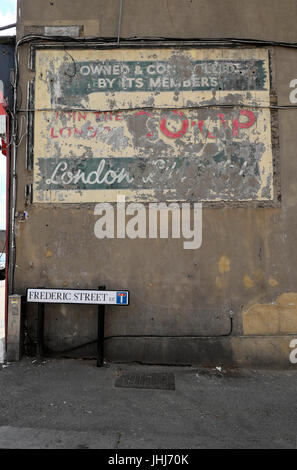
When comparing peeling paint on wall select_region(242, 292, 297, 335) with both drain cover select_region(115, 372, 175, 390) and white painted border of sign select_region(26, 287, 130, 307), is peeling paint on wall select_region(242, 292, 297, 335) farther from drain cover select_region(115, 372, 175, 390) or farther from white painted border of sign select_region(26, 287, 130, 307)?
white painted border of sign select_region(26, 287, 130, 307)

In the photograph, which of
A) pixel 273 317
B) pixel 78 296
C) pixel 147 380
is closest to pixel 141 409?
pixel 147 380

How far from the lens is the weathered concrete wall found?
16.9 ft

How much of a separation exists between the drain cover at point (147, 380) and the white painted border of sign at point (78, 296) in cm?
105

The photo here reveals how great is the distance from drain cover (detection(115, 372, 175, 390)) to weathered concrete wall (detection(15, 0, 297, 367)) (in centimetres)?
39

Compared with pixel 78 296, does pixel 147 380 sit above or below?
below

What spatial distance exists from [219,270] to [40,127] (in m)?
3.91

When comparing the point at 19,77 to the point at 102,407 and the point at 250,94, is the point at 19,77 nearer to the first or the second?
A: the point at 250,94

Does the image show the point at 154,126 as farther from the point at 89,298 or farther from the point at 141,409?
the point at 141,409

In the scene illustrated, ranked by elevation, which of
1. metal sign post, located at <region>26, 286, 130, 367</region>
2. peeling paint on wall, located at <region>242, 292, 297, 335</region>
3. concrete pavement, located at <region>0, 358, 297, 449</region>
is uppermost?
metal sign post, located at <region>26, 286, 130, 367</region>

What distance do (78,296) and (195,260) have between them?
1.97 meters

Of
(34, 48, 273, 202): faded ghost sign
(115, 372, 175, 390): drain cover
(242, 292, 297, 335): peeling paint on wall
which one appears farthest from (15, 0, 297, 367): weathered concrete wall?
(115, 372, 175, 390): drain cover

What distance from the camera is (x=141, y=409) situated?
375 centimetres

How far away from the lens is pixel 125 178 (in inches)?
211
